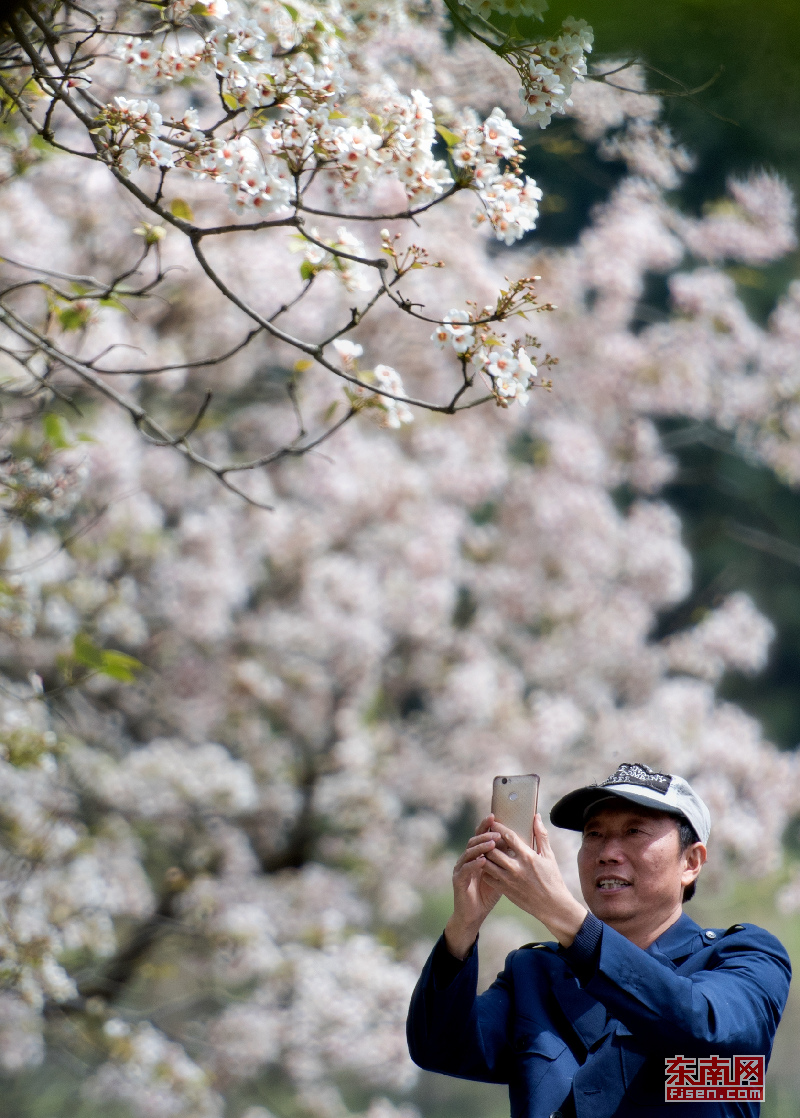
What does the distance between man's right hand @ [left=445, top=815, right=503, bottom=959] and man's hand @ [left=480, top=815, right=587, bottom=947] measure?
0.01 m

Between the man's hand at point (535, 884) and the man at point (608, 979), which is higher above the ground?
the man's hand at point (535, 884)

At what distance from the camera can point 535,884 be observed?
0.95 metres

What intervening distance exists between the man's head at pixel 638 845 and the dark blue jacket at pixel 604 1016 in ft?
0.13

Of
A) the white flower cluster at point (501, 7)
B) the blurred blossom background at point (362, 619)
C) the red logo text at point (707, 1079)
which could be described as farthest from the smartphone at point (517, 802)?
the blurred blossom background at point (362, 619)

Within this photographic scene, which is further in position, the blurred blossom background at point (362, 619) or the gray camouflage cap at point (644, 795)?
the blurred blossom background at point (362, 619)

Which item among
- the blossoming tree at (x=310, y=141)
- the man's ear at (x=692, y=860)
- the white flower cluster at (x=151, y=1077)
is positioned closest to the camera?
the man's ear at (x=692, y=860)

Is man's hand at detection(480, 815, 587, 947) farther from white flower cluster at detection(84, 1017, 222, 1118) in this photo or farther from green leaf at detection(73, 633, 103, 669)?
white flower cluster at detection(84, 1017, 222, 1118)

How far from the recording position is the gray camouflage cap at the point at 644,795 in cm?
110

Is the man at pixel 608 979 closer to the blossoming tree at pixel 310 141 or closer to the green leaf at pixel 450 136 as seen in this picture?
the blossoming tree at pixel 310 141

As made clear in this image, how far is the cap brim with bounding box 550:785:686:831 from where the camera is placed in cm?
109

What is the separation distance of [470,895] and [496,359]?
664 mm

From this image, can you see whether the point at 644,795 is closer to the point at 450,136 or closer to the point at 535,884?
the point at 535,884

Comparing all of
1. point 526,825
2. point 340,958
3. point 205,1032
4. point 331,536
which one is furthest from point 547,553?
point 526,825

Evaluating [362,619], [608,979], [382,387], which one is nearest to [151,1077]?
[362,619]
